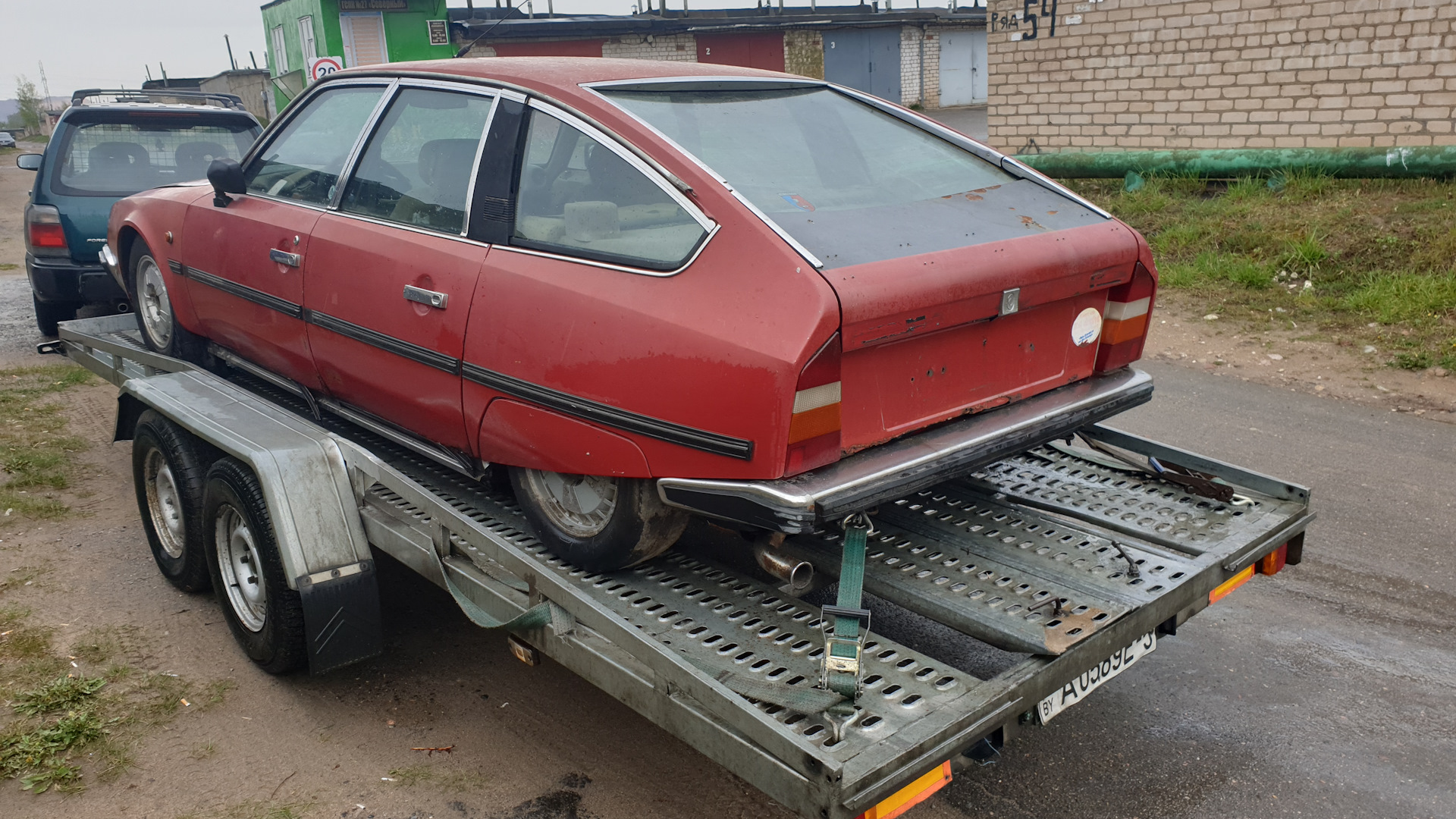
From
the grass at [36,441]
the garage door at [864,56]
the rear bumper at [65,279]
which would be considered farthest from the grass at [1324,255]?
the garage door at [864,56]

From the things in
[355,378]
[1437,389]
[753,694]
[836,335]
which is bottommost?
[1437,389]

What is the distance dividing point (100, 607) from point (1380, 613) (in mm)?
4924

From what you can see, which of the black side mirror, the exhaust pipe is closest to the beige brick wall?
the exhaust pipe

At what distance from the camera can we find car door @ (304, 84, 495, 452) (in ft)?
11.1

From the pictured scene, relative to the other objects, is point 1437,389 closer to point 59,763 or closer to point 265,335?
point 265,335

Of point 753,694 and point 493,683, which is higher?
point 753,694

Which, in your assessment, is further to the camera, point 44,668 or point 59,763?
point 44,668

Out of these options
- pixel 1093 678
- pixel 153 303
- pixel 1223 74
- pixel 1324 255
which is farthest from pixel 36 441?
pixel 1223 74

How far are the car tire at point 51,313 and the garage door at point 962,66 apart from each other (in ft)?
122

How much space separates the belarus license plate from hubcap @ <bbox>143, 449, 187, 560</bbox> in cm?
342

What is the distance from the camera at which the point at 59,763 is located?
3.21 metres

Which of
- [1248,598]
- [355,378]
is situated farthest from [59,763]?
[1248,598]

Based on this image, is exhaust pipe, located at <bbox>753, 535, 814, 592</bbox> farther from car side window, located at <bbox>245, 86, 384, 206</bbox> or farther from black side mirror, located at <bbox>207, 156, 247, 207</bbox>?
black side mirror, located at <bbox>207, 156, 247, 207</bbox>

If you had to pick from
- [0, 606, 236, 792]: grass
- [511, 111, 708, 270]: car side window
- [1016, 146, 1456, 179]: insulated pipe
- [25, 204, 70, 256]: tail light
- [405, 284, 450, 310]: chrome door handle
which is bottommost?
[0, 606, 236, 792]: grass
